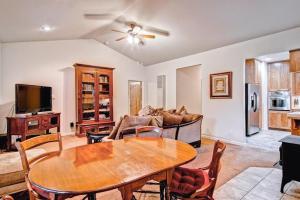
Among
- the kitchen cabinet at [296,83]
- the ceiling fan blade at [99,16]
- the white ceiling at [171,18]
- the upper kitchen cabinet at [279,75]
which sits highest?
the ceiling fan blade at [99,16]

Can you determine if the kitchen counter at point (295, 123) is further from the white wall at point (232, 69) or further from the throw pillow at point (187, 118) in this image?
the throw pillow at point (187, 118)

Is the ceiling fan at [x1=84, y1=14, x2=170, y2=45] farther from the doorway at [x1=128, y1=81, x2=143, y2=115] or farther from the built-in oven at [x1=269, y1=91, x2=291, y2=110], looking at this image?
the built-in oven at [x1=269, y1=91, x2=291, y2=110]

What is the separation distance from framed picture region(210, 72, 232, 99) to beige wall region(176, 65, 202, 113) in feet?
5.23

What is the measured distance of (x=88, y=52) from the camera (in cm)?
623

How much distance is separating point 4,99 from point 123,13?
3.86 m

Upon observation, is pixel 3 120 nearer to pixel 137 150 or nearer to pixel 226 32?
pixel 137 150

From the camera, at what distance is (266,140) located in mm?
4703

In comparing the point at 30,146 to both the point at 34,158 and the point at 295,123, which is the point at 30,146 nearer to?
the point at 34,158

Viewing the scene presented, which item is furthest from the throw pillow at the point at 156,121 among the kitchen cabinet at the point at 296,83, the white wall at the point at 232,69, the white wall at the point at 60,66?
the white wall at the point at 60,66

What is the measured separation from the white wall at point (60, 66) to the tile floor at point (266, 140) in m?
4.41

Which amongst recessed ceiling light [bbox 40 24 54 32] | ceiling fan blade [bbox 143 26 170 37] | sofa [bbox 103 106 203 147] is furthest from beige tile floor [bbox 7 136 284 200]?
ceiling fan blade [bbox 143 26 170 37]

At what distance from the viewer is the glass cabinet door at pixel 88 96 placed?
577cm

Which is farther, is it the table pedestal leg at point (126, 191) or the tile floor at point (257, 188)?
the tile floor at point (257, 188)

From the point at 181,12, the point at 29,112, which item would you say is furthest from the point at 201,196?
the point at 29,112
